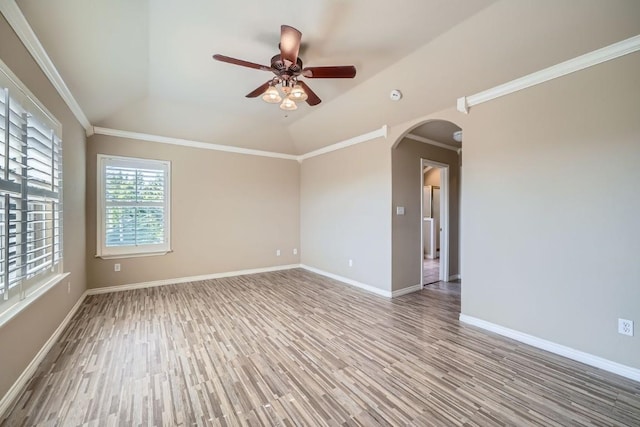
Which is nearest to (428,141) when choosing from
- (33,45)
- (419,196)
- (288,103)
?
(419,196)

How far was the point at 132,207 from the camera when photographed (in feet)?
14.7

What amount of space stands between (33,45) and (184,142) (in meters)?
2.92

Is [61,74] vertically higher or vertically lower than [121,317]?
higher

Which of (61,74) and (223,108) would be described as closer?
(61,74)

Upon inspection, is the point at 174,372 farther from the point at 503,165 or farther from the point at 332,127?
the point at 332,127

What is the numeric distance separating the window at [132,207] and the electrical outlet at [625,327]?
19.1ft

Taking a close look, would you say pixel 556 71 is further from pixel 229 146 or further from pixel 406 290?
pixel 229 146

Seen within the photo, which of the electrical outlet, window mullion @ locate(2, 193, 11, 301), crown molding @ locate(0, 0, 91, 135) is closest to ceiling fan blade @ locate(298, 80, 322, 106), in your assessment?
crown molding @ locate(0, 0, 91, 135)

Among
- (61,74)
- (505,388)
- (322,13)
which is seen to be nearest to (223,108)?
(61,74)

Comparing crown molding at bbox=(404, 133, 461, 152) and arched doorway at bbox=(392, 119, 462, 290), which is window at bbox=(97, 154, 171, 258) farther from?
crown molding at bbox=(404, 133, 461, 152)

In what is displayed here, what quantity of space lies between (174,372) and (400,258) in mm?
3281

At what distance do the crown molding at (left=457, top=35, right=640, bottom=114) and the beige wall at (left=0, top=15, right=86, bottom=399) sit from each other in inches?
159

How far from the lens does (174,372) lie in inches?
86.0

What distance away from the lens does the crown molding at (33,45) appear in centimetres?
171
